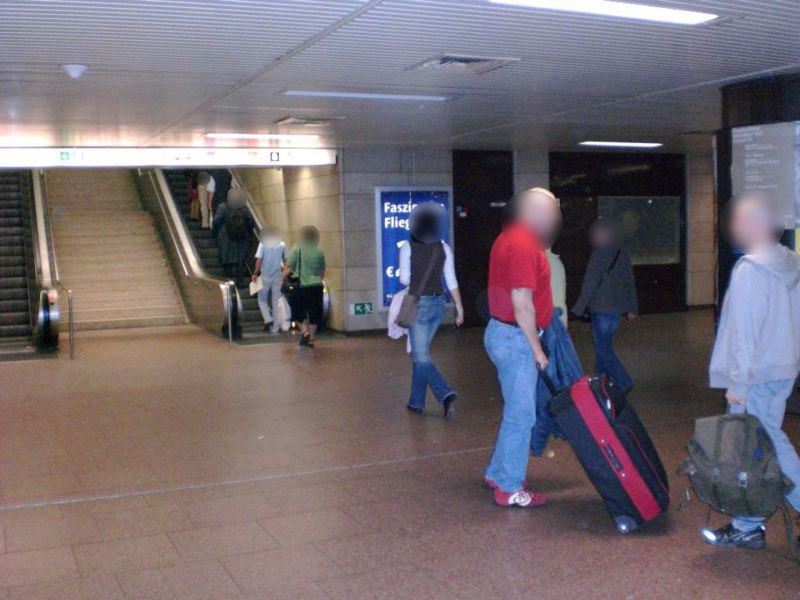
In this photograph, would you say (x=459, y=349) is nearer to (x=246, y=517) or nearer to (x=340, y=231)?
(x=340, y=231)

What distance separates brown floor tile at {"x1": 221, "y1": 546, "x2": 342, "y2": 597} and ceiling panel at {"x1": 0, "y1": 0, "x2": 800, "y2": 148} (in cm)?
297

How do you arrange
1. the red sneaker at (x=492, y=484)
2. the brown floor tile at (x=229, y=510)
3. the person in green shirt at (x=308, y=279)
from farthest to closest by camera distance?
the person in green shirt at (x=308, y=279)
the red sneaker at (x=492, y=484)
the brown floor tile at (x=229, y=510)

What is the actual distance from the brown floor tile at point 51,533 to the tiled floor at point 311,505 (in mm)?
18

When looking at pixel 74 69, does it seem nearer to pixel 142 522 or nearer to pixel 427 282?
pixel 427 282

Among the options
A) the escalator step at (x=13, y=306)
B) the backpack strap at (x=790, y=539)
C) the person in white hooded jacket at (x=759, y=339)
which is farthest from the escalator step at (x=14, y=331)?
the backpack strap at (x=790, y=539)

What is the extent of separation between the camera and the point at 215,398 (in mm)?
9164

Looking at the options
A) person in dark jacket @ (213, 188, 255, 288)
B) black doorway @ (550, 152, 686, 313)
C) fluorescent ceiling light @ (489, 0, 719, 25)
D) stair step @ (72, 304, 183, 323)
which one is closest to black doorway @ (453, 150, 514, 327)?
black doorway @ (550, 152, 686, 313)

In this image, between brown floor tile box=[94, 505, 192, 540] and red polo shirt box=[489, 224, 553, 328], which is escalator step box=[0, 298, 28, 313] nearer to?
brown floor tile box=[94, 505, 192, 540]

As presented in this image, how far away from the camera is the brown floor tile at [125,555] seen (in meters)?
4.57

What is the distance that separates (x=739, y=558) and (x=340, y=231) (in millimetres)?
10225

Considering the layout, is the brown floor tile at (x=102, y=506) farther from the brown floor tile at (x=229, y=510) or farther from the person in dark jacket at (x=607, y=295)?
the person in dark jacket at (x=607, y=295)

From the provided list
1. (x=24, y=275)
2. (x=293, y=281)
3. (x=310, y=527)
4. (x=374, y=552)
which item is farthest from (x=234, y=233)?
(x=374, y=552)

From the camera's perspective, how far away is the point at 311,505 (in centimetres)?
555

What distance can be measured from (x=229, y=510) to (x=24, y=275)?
36.8 feet
